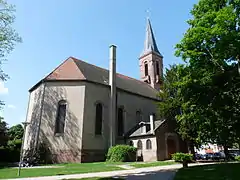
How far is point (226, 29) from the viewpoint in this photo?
509 inches

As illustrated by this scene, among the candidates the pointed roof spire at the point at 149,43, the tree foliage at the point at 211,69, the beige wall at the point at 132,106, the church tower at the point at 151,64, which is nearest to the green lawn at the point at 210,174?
the tree foliage at the point at 211,69

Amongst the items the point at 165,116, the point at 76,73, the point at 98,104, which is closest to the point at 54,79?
the point at 76,73

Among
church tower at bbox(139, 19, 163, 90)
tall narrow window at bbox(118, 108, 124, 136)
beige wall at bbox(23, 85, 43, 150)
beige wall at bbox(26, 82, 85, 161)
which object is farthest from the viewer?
church tower at bbox(139, 19, 163, 90)

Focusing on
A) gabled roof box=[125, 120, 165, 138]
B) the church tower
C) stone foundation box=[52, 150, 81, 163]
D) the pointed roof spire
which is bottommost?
stone foundation box=[52, 150, 81, 163]

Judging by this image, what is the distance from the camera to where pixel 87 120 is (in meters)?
26.9

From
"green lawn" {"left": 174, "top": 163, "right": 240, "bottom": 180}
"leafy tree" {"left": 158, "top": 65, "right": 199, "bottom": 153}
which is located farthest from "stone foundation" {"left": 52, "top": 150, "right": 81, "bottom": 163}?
"green lawn" {"left": 174, "top": 163, "right": 240, "bottom": 180}

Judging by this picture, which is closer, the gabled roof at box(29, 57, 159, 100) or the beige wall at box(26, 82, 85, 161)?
the beige wall at box(26, 82, 85, 161)

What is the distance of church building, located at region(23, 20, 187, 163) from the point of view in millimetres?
25875

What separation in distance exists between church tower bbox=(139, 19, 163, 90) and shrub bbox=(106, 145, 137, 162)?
1933 cm

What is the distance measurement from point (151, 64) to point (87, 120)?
70.4ft

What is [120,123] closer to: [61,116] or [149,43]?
[61,116]

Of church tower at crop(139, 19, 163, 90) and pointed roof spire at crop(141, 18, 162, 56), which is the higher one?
pointed roof spire at crop(141, 18, 162, 56)

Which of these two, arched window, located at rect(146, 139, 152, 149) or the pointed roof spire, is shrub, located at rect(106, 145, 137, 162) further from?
the pointed roof spire

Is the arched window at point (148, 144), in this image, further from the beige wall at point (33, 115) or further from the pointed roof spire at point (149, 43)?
the pointed roof spire at point (149, 43)
